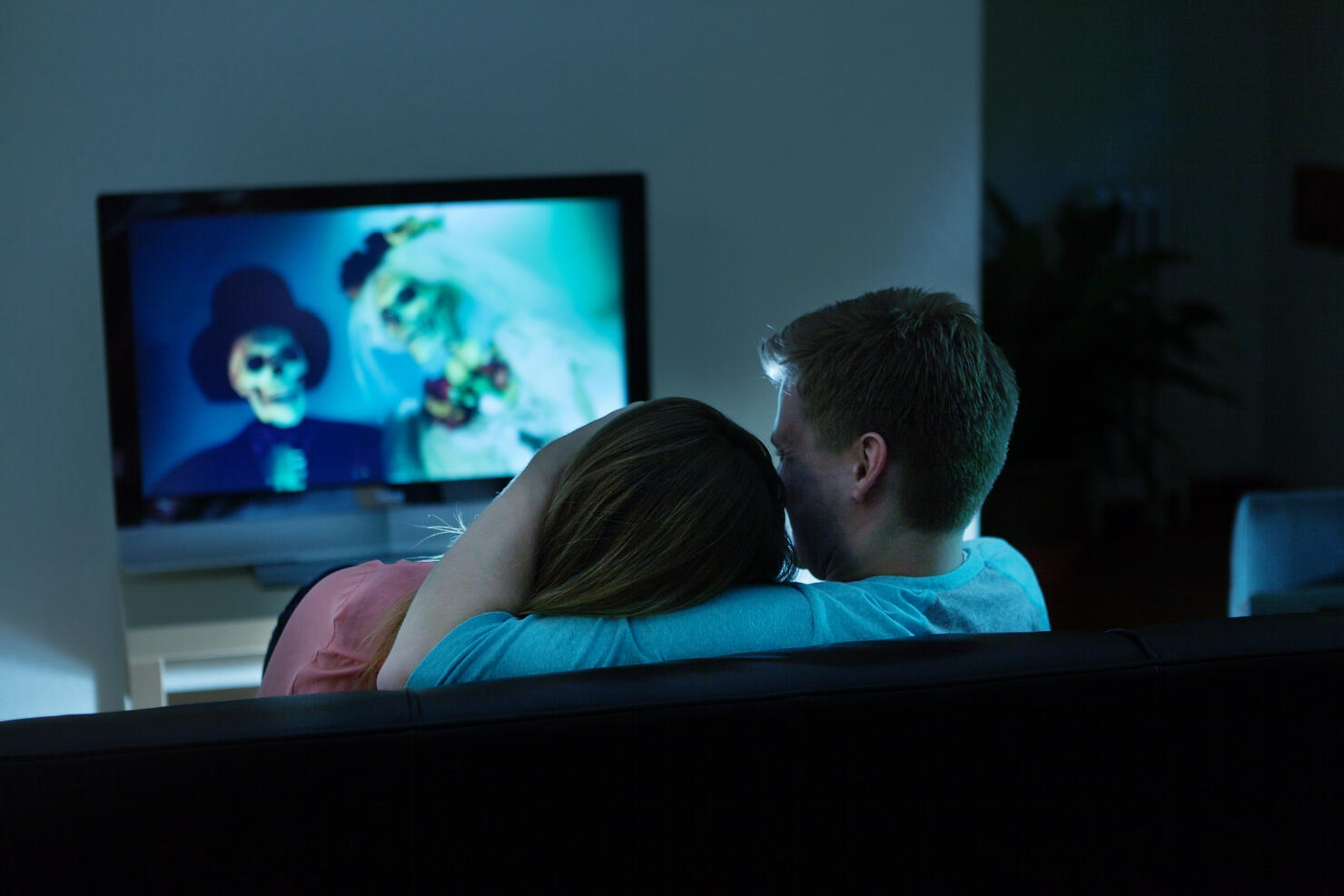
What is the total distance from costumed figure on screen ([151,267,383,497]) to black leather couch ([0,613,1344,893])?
1.86m

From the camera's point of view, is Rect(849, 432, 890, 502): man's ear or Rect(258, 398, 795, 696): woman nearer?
Rect(258, 398, 795, 696): woman

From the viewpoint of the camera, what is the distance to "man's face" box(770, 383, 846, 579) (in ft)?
4.21

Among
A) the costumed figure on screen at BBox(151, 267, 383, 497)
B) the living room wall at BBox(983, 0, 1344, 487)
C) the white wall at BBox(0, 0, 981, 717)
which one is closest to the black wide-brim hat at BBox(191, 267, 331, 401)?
the costumed figure on screen at BBox(151, 267, 383, 497)

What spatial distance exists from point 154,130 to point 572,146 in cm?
87

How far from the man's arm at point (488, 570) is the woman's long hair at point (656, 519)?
14 millimetres

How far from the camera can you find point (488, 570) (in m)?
1.13

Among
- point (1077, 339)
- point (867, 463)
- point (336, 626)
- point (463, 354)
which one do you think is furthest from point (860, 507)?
point (1077, 339)

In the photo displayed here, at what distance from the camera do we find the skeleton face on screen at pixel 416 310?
269cm

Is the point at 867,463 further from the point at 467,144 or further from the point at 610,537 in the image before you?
the point at 467,144

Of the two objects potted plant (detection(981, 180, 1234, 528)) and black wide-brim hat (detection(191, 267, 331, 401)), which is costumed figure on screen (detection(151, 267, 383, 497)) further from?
potted plant (detection(981, 180, 1234, 528))

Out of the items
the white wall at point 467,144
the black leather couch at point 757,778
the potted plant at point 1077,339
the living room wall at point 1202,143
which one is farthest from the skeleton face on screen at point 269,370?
the living room wall at point 1202,143

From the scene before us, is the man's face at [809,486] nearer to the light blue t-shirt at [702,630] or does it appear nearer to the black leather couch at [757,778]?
the light blue t-shirt at [702,630]

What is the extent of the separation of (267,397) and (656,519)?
1.77 m

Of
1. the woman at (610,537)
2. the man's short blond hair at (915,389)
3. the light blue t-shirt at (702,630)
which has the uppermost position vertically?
the man's short blond hair at (915,389)
